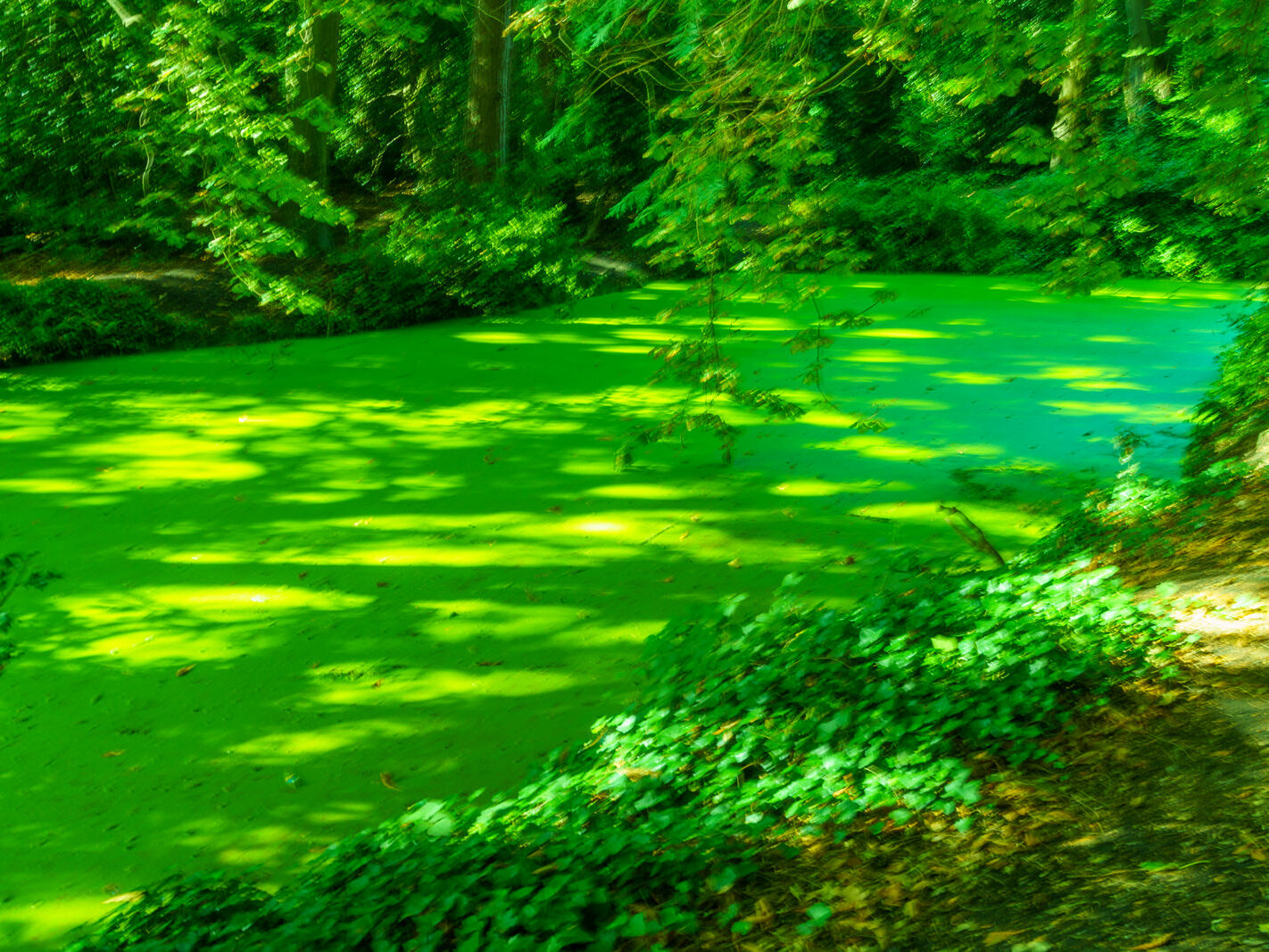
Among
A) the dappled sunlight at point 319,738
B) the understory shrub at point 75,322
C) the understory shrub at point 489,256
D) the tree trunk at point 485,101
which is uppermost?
the tree trunk at point 485,101

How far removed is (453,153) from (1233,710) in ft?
36.3

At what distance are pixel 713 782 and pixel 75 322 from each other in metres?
7.96

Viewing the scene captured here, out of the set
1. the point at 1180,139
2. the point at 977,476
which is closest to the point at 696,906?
the point at 977,476

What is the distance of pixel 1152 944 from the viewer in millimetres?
1750

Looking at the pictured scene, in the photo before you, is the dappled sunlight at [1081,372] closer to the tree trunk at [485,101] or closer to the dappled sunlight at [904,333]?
the dappled sunlight at [904,333]

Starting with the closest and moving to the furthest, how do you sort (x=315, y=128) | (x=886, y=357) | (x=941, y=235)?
(x=886, y=357) < (x=315, y=128) < (x=941, y=235)

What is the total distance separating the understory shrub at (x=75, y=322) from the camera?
8523mm

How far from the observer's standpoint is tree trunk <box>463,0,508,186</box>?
11562 millimetres

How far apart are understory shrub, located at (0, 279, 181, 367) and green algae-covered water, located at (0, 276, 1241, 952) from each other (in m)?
0.41

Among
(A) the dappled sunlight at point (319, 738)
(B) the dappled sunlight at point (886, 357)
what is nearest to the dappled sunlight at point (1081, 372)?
(B) the dappled sunlight at point (886, 357)

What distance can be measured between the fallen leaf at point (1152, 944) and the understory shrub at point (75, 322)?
8.92m

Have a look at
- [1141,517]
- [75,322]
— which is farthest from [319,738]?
[75,322]

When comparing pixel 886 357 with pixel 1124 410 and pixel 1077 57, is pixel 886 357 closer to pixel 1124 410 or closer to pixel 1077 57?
pixel 1124 410

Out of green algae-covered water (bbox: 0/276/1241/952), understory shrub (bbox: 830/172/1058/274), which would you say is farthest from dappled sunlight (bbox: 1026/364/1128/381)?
understory shrub (bbox: 830/172/1058/274)
